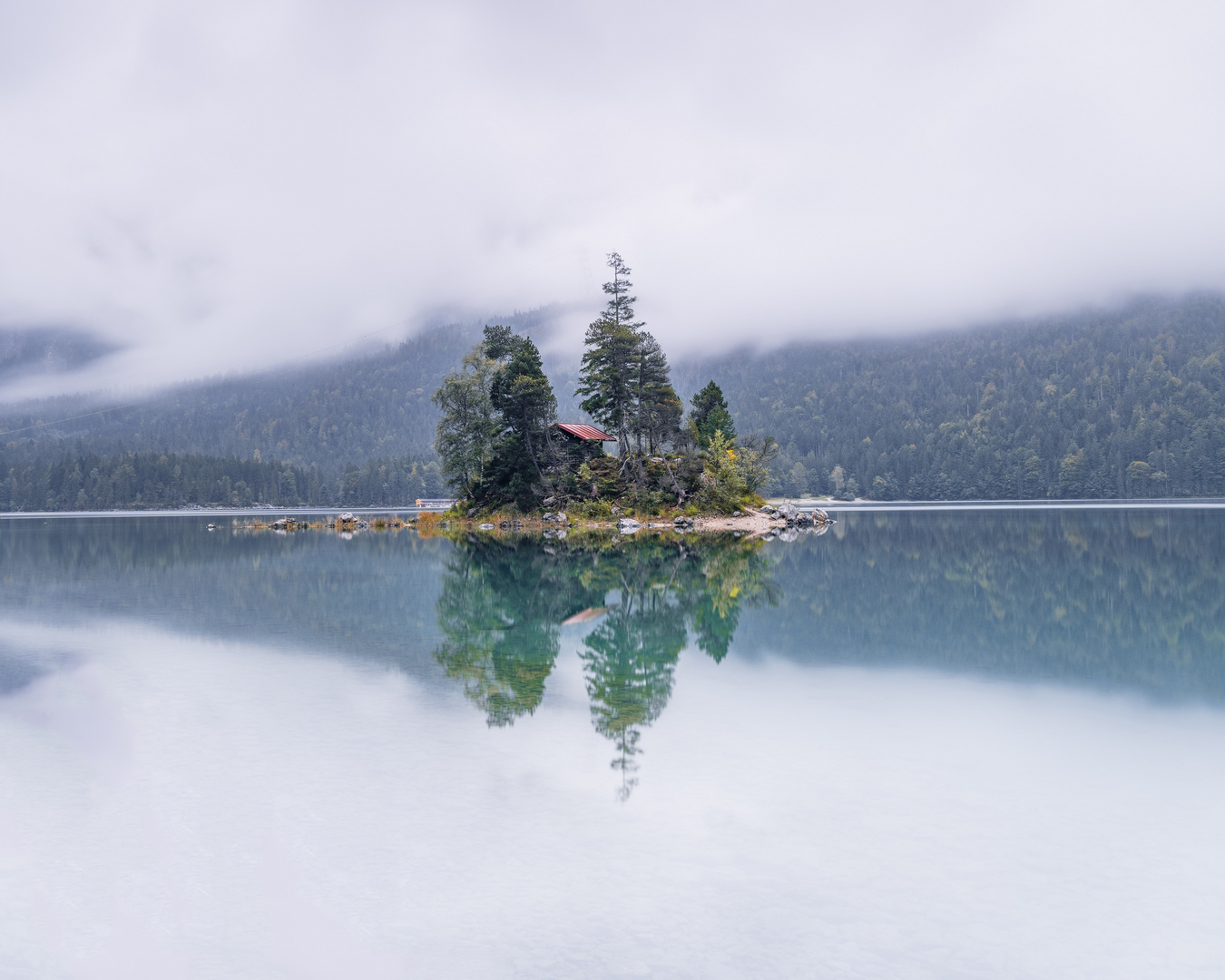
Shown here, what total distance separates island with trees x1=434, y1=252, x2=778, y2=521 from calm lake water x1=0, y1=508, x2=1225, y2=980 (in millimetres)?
48809

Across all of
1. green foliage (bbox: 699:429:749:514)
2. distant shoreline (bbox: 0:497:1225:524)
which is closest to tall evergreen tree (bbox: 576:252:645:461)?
green foliage (bbox: 699:429:749:514)

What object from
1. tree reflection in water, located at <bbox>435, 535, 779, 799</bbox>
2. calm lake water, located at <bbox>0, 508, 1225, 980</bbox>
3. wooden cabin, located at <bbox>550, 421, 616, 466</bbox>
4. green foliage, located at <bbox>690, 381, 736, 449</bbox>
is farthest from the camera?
green foliage, located at <bbox>690, 381, 736, 449</bbox>

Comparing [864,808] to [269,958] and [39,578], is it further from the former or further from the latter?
[39,578]

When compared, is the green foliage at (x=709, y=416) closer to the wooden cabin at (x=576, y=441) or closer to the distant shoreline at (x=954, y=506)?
the wooden cabin at (x=576, y=441)

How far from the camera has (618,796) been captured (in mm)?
9312

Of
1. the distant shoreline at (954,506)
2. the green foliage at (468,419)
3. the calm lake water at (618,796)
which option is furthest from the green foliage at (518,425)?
the calm lake water at (618,796)

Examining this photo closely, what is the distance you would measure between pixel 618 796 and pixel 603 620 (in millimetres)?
12660

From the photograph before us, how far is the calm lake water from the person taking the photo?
6.32 metres

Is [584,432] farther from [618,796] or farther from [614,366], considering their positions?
[618,796]

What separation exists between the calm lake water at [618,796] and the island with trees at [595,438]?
48.8 meters

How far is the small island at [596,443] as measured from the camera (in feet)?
231

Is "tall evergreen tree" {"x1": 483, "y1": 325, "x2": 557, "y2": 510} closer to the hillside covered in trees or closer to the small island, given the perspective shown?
the small island

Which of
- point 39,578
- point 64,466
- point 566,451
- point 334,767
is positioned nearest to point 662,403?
point 566,451

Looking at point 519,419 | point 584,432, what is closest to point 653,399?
point 584,432
